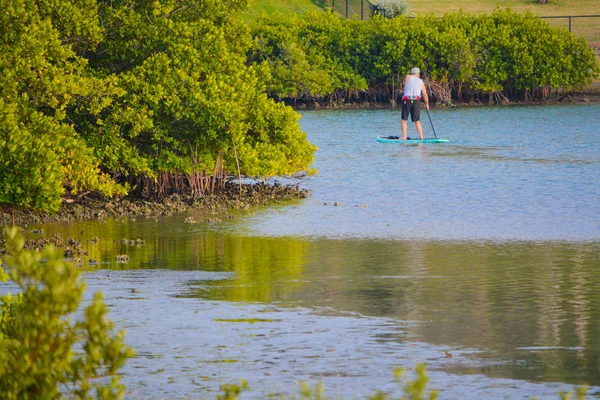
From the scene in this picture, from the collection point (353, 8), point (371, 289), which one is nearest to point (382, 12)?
point (353, 8)

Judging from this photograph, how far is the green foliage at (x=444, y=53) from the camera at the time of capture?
4700cm

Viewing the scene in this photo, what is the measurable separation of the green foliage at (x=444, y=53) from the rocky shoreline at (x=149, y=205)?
26.4m

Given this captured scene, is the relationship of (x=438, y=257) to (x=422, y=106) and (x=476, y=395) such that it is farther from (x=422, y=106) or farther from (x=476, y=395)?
(x=422, y=106)

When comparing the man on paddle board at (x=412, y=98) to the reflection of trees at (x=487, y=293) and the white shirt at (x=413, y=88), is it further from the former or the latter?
the reflection of trees at (x=487, y=293)

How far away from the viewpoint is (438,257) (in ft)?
44.4

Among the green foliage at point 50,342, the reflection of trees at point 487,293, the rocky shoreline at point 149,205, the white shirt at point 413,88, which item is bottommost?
the reflection of trees at point 487,293

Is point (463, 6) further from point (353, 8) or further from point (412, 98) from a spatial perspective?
point (412, 98)

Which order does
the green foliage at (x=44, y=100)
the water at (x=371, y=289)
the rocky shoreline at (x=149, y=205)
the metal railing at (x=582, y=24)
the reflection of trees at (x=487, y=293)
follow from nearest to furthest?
1. the water at (x=371, y=289)
2. the reflection of trees at (x=487, y=293)
3. the green foliage at (x=44, y=100)
4. the rocky shoreline at (x=149, y=205)
5. the metal railing at (x=582, y=24)

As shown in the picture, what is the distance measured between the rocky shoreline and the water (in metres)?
0.49

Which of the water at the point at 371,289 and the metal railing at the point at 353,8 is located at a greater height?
the metal railing at the point at 353,8

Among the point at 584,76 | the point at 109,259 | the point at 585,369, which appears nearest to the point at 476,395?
the point at 585,369

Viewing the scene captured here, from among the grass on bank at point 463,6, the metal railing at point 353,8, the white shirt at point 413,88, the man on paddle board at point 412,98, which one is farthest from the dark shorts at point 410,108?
the metal railing at point 353,8

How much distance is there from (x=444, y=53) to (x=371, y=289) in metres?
36.6

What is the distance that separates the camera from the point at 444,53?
47.1m
